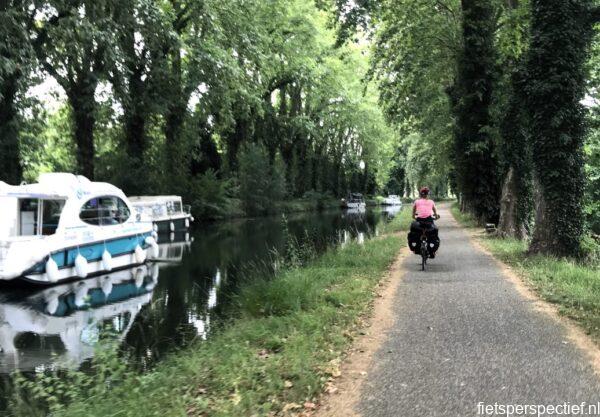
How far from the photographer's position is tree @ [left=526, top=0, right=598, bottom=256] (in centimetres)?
1183

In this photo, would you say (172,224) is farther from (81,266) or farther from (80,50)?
(81,266)

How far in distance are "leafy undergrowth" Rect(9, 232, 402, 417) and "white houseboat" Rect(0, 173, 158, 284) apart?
8.18 meters

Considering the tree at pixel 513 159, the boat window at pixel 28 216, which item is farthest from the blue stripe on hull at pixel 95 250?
the tree at pixel 513 159

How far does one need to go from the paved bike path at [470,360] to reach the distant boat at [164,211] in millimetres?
24306

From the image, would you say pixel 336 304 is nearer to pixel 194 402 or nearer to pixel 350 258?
pixel 194 402

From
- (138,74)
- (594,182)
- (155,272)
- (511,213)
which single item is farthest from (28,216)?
(594,182)

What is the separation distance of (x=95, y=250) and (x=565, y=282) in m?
13.6

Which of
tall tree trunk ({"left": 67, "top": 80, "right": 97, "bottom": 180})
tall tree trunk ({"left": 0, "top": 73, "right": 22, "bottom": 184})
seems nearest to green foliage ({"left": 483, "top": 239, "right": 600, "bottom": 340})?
tall tree trunk ({"left": 0, "top": 73, "right": 22, "bottom": 184})

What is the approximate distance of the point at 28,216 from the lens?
17.8 m

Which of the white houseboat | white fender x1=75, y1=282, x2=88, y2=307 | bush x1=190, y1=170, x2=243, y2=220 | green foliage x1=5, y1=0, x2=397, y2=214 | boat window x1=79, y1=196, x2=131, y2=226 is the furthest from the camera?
bush x1=190, y1=170, x2=243, y2=220

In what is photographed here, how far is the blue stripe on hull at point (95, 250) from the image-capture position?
15.7 metres

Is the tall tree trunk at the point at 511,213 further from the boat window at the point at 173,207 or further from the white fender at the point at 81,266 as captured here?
the boat window at the point at 173,207

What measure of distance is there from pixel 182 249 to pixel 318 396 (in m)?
20.8

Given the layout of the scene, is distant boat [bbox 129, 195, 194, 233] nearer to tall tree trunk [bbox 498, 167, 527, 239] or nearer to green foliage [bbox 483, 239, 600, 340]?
tall tree trunk [bbox 498, 167, 527, 239]
